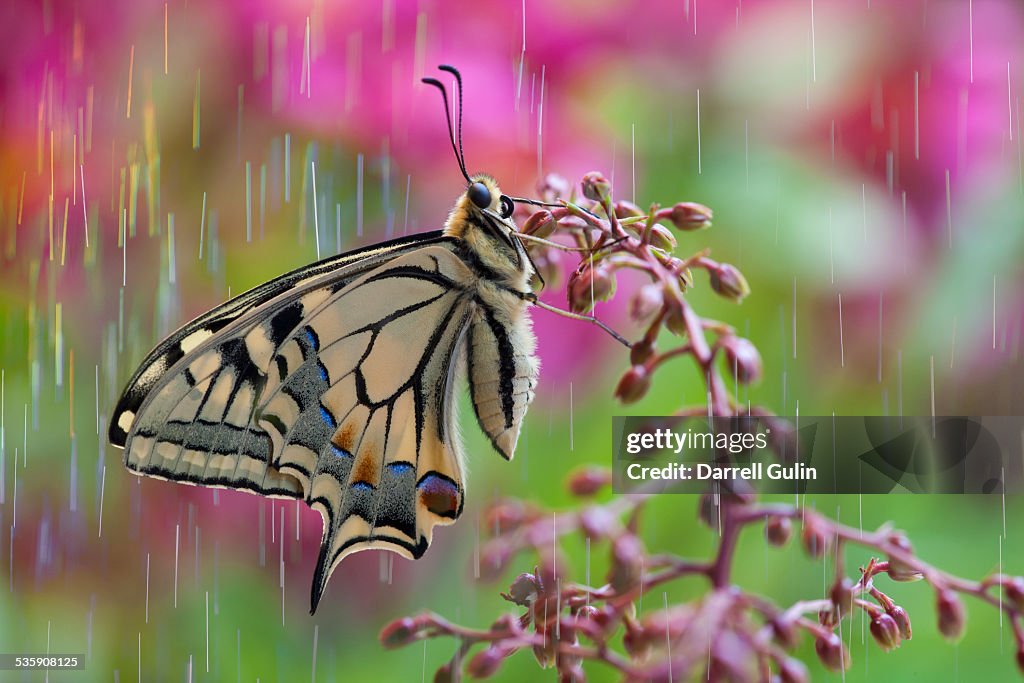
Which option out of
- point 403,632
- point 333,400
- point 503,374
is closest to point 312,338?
point 333,400

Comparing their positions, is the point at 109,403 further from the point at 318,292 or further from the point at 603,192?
the point at 603,192

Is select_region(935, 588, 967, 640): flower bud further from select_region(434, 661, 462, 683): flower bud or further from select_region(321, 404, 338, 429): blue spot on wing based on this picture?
select_region(321, 404, 338, 429): blue spot on wing

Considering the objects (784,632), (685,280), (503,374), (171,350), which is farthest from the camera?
(503,374)

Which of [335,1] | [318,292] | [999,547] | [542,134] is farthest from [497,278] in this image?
[999,547]

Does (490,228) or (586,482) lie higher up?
(490,228)

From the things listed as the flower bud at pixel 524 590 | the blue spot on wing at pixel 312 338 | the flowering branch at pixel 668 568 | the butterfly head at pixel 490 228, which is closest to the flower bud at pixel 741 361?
the flowering branch at pixel 668 568

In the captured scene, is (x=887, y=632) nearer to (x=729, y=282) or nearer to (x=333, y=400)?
(x=729, y=282)
